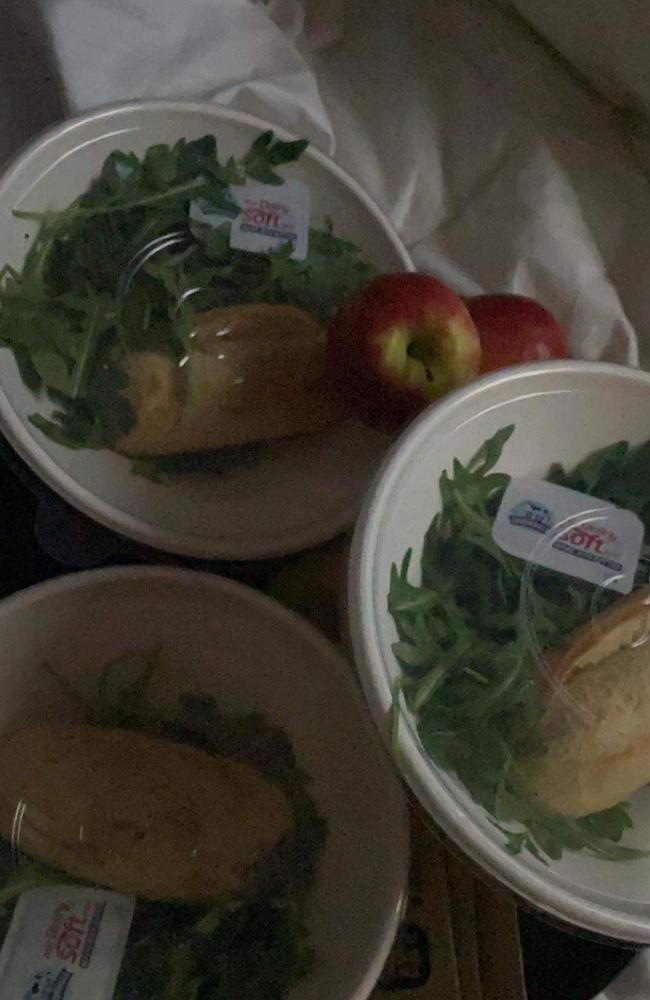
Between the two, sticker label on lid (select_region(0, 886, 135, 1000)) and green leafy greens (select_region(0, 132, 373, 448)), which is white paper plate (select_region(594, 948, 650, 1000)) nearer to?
sticker label on lid (select_region(0, 886, 135, 1000))

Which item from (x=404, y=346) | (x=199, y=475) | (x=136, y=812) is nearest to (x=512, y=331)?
(x=404, y=346)

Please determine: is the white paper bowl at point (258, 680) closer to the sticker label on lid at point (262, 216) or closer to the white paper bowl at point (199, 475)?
the white paper bowl at point (199, 475)

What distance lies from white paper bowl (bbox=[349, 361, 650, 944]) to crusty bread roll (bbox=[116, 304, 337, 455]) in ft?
0.47

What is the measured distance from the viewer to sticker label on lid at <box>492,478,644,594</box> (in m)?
0.53

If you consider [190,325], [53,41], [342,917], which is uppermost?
[53,41]

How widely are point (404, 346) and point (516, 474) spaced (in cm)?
10

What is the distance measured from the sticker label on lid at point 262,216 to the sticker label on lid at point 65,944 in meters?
0.43

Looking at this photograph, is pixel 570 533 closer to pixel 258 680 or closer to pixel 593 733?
pixel 593 733

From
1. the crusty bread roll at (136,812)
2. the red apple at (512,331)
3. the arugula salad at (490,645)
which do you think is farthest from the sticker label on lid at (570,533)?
the crusty bread roll at (136,812)

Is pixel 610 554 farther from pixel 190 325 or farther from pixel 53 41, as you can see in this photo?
pixel 53 41

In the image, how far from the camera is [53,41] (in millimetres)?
698

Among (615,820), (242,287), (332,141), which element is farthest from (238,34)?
(615,820)

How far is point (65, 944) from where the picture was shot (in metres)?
0.57

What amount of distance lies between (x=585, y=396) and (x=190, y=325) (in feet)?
0.83
